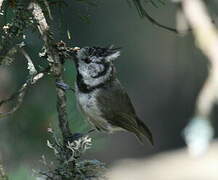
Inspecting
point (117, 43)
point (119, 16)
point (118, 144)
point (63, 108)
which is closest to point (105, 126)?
point (63, 108)

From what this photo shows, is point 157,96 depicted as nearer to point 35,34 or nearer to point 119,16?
point 119,16

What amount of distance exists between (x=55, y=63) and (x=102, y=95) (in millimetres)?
915

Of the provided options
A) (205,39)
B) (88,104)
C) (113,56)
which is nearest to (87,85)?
(88,104)

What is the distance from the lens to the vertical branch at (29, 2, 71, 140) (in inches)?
76.2

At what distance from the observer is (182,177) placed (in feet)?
22.1

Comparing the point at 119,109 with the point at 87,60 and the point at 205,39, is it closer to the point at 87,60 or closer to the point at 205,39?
the point at 87,60

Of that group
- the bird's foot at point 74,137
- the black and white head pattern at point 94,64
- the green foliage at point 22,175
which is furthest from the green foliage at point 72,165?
the black and white head pattern at point 94,64

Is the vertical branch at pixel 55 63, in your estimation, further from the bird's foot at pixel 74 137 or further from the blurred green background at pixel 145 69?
the blurred green background at pixel 145 69

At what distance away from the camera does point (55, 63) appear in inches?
78.0

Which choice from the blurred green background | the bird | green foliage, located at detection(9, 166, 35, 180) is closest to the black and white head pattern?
the bird

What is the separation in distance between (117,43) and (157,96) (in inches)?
51.0

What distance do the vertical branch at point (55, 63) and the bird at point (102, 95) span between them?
0.39 meters

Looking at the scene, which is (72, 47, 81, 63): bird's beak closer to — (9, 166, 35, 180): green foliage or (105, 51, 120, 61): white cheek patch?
(105, 51, 120, 61): white cheek patch

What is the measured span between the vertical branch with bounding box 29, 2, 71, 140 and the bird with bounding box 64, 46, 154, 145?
1.30 feet
